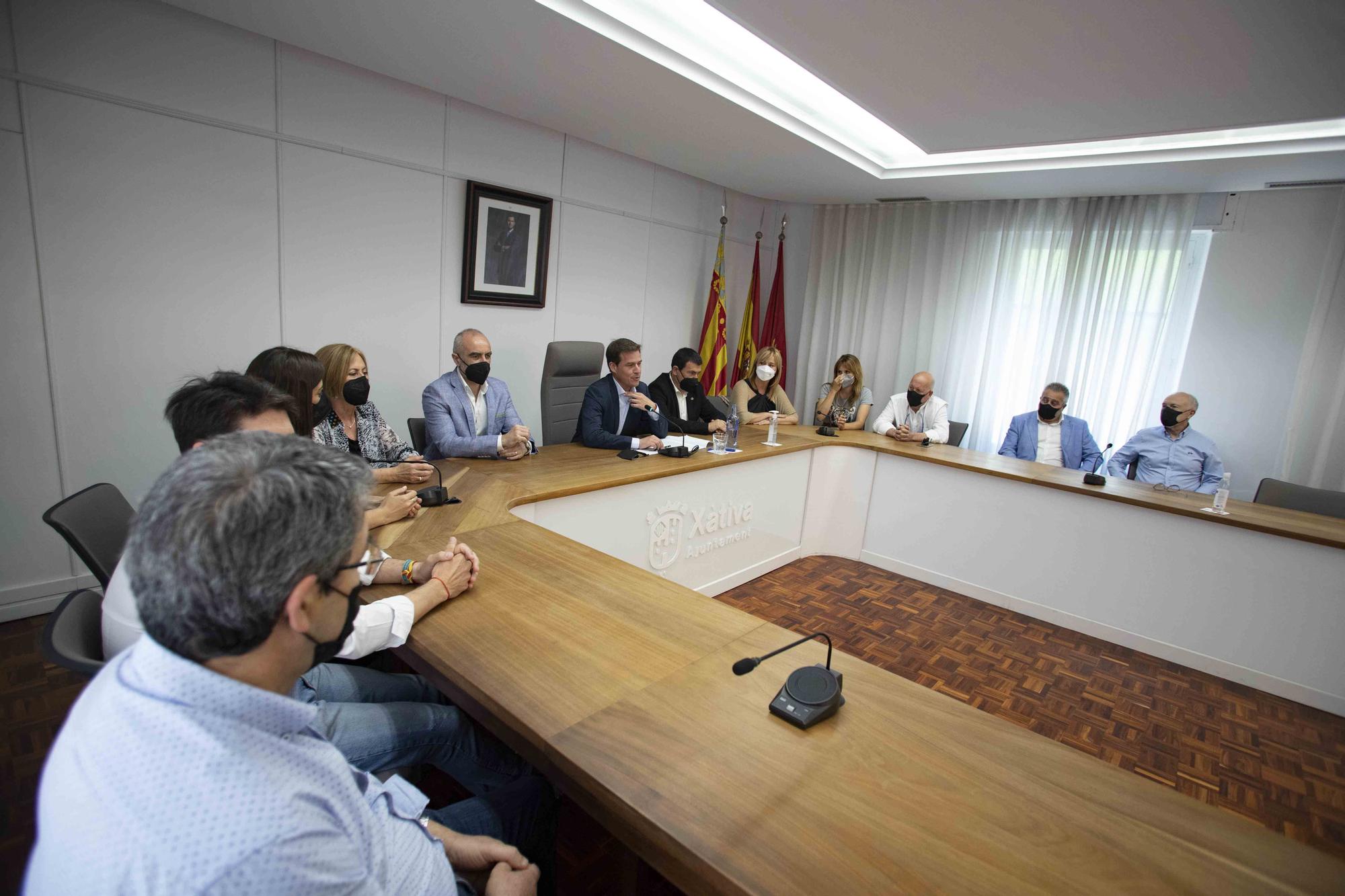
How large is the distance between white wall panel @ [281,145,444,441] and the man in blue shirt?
467 centimetres

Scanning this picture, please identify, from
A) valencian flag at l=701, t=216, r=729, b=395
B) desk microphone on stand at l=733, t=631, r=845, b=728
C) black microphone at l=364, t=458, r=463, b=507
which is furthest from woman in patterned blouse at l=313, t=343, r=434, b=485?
valencian flag at l=701, t=216, r=729, b=395

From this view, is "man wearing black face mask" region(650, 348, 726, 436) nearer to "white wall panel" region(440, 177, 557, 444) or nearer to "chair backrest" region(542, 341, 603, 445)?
"chair backrest" region(542, 341, 603, 445)

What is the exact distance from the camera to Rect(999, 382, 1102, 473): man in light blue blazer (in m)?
4.40

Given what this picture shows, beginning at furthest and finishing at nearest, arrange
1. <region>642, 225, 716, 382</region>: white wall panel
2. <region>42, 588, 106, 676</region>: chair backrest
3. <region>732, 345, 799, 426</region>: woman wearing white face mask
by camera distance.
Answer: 1. <region>642, 225, 716, 382</region>: white wall panel
2. <region>732, 345, 799, 426</region>: woman wearing white face mask
3. <region>42, 588, 106, 676</region>: chair backrest

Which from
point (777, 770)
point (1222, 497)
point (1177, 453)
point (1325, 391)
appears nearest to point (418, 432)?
point (777, 770)

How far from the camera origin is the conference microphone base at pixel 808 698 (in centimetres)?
116

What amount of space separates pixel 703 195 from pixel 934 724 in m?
5.35

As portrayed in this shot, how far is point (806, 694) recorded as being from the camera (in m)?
1.19

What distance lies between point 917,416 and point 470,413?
3.23 meters

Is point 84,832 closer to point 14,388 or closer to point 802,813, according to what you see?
point 802,813

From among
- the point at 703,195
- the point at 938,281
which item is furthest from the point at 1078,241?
the point at 703,195

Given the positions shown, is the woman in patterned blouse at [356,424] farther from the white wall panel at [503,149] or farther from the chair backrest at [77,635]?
the white wall panel at [503,149]

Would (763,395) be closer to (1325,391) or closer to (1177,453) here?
(1177,453)

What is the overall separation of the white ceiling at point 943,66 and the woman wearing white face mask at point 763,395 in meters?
1.43
